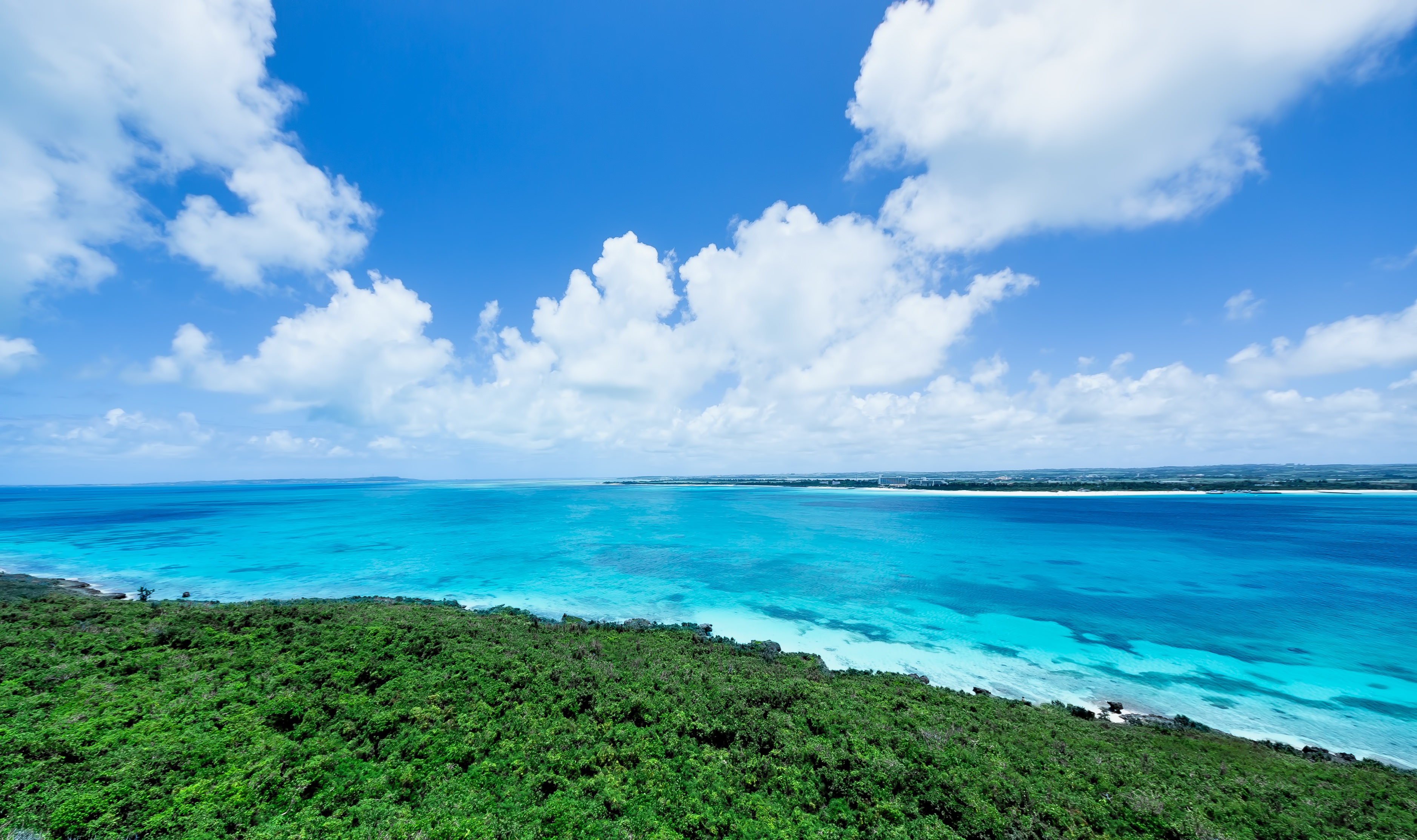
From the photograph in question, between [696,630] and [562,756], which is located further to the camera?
[696,630]

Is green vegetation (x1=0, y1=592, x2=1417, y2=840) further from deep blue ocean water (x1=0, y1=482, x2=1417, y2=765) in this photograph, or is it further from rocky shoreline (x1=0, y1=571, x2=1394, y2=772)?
deep blue ocean water (x1=0, y1=482, x2=1417, y2=765)

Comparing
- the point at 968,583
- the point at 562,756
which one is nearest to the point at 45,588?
the point at 562,756

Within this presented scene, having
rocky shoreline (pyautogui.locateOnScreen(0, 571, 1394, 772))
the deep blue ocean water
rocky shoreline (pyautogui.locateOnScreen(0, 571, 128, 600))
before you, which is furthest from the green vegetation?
rocky shoreline (pyautogui.locateOnScreen(0, 571, 128, 600))

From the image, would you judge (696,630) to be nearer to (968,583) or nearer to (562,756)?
(562,756)

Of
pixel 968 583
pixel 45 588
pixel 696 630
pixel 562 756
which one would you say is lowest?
pixel 968 583

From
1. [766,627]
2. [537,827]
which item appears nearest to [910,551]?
[766,627]

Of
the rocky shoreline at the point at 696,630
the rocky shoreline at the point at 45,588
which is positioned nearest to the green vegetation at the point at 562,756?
the rocky shoreline at the point at 696,630

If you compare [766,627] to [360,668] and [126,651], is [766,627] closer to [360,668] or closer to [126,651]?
[360,668]

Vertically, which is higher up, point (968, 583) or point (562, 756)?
point (562, 756)
